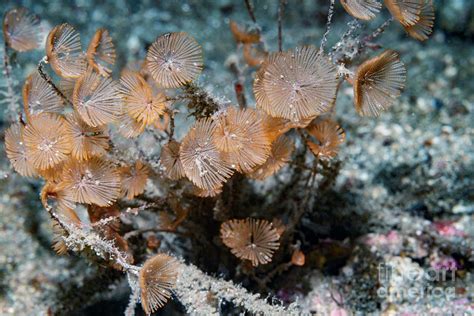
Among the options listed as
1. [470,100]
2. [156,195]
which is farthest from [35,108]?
[470,100]

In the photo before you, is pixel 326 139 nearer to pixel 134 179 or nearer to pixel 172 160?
pixel 172 160

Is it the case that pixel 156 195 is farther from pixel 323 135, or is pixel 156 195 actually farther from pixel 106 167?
pixel 323 135

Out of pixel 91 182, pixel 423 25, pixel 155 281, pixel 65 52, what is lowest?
pixel 155 281

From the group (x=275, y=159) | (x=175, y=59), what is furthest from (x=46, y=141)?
(x=275, y=159)

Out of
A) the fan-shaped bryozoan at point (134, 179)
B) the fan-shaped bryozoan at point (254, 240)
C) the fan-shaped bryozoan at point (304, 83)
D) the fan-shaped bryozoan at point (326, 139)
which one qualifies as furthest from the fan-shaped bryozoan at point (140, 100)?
the fan-shaped bryozoan at point (326, 139)

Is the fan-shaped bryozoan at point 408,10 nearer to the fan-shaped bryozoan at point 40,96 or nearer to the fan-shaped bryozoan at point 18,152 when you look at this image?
the fan-shaped bryozoan at point 40,96

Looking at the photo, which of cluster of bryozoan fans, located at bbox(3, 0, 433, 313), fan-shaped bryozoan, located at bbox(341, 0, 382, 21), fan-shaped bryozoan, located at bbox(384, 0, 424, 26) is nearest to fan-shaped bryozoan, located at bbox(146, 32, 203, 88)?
cluster of bryozoan fans, located at bbox(3, 0, 433, 313)
